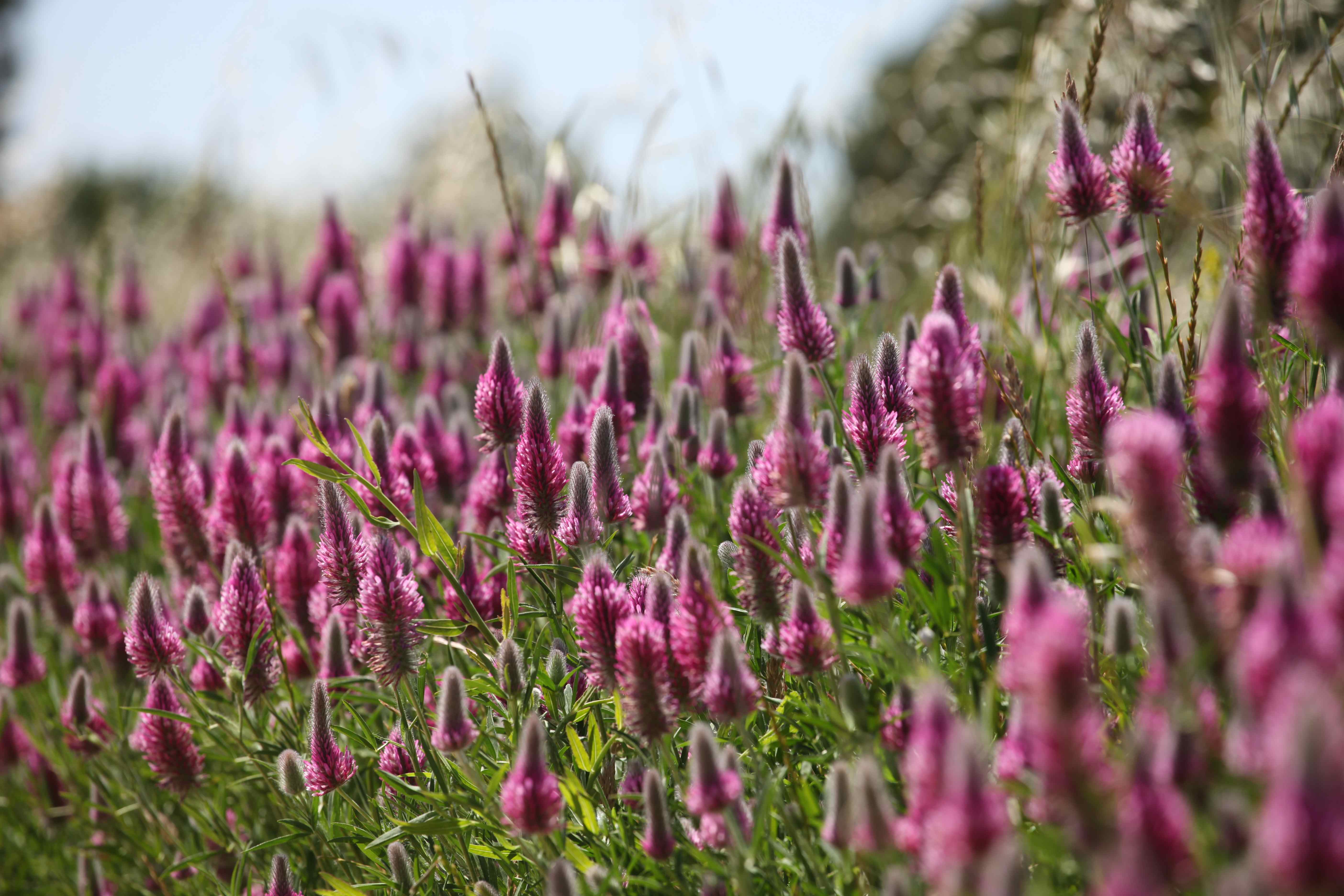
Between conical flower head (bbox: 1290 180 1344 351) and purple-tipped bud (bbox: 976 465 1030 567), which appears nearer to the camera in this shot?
conical flower head (bbox: 1290 180 1344 351)

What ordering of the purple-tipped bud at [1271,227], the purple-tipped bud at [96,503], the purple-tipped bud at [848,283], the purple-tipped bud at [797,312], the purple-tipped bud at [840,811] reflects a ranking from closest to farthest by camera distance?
the purple-tipped bud at [840,811] → the purple-tipped bud at [1271,227] → the purple-tipped bud at [797,312] → the purple-tipped bud at [848,283] → the purple-tipped bud at [96,503]

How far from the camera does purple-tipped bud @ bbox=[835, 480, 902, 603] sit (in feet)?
4.82

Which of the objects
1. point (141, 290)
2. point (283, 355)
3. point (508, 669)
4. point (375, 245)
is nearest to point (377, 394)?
point (508, 669)

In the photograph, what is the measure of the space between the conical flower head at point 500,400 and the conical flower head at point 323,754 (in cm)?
69

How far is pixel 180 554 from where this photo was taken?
3.40 metres

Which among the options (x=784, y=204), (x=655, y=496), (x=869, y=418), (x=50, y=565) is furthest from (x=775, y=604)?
(x=50, y=565)

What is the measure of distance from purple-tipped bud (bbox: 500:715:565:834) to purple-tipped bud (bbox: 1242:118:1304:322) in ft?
4.69

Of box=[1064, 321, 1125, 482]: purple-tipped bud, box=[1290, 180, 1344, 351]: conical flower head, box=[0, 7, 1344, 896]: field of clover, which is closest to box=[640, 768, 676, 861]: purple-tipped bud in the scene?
box=[0, 7, 1344, 896]: field of clover

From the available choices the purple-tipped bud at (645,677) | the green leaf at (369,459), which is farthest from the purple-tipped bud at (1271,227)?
the green leaf at (369,459)

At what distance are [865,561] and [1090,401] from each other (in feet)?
2.83

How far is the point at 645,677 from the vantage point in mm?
1814

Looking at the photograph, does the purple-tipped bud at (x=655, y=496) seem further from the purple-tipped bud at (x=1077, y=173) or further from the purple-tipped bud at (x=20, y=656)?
the purple-tipped bud at (x=20, y=656)

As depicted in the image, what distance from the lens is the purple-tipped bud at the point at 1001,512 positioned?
1868 mm

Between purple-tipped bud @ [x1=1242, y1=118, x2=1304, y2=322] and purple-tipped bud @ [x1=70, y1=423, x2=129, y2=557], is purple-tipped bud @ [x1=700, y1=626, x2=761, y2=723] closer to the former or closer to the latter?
purple-tipped bud @ [x1=1242, y1=118, x2=1304, y2=322]
